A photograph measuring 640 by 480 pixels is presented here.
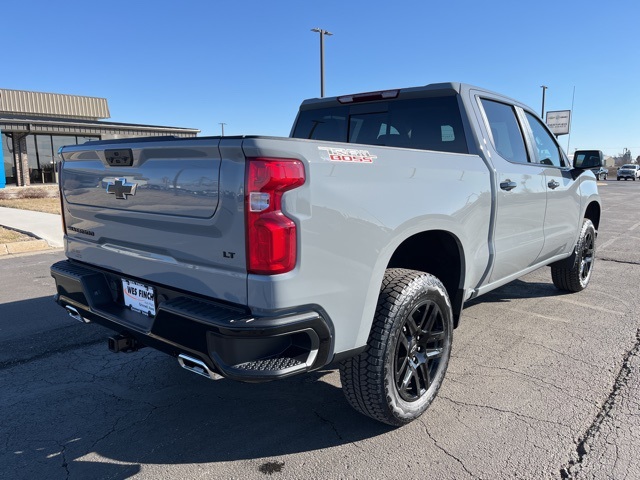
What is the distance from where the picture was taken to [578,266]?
545 centimetres

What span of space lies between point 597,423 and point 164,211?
2.72 meters

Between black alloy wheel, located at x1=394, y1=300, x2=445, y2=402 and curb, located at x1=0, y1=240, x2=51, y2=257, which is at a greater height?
black alloy wheel, located at x1=394, y1=300, x2=445, y2=402

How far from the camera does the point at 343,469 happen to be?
246 cm

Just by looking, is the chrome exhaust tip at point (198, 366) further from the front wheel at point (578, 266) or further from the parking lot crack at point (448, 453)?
the front wheel at point (578, 266)

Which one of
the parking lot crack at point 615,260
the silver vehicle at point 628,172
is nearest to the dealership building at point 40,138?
the parking lot crack at point 615,260

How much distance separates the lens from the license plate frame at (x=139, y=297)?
2.61 meters

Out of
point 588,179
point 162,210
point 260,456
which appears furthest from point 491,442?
point 588,179

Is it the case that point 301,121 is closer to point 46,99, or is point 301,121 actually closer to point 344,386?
point 344,386

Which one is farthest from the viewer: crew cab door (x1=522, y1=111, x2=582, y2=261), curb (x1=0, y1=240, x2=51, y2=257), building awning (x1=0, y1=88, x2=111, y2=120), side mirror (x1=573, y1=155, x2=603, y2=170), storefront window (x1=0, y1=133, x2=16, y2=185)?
building awning (x1=0, y1=88, x2=111, y2=120)

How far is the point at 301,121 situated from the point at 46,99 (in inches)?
1346

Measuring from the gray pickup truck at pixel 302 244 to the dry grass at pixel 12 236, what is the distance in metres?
6.95

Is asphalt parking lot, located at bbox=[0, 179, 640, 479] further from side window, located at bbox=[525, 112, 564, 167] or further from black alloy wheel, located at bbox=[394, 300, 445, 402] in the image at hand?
side window, located at bbox=[525, 112, 564, 167]

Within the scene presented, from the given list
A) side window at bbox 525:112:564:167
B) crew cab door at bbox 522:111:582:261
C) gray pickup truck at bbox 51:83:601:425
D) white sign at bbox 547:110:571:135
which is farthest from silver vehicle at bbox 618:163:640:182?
gray pickup truck at bbox 51:83:601:425

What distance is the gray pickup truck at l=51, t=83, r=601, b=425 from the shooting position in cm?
210
